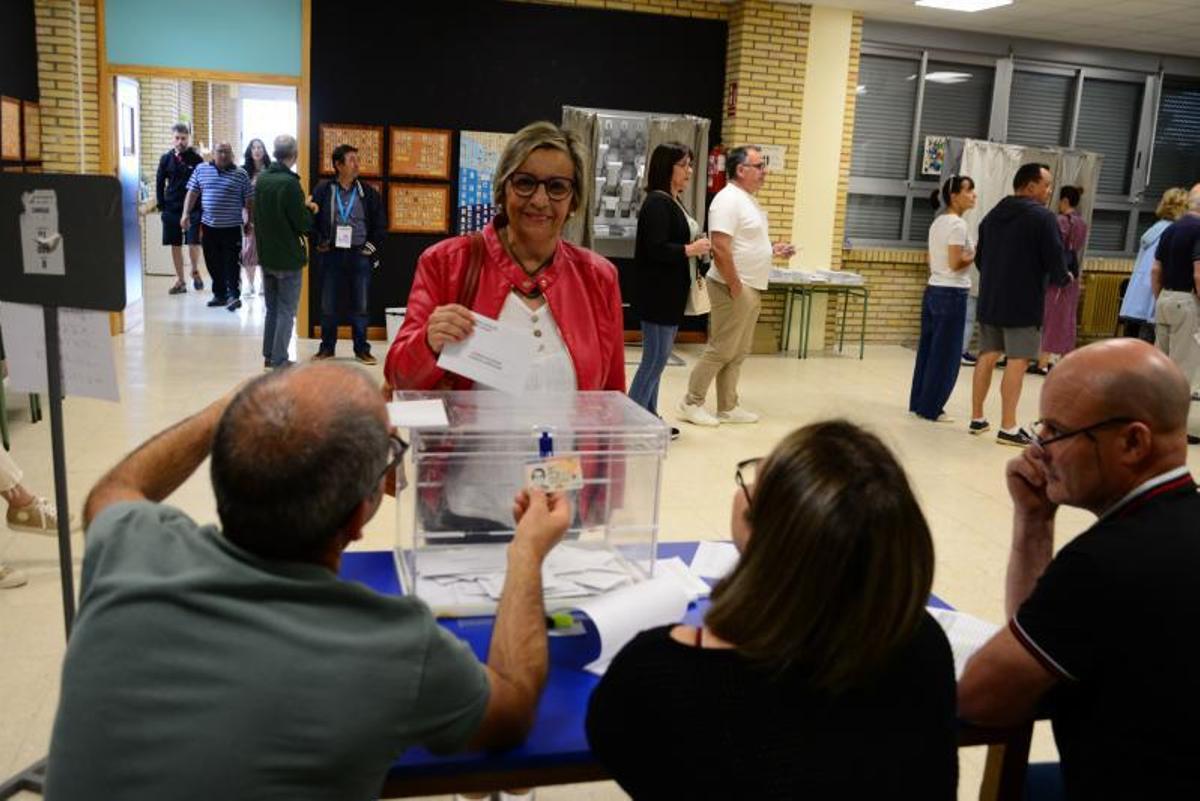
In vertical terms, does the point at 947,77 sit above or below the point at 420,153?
above

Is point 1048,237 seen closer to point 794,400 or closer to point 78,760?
point 794,400

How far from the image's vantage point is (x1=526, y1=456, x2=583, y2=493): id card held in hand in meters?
1.73

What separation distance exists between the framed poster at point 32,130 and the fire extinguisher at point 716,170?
551 centimetres

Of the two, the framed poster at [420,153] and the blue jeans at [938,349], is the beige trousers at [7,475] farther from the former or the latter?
the framed poster at [420,153]

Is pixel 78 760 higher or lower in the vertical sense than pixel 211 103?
lower

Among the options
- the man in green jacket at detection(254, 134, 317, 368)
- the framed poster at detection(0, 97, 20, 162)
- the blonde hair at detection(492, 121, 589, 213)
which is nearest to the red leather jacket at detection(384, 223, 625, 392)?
the blonde hair at detection(492, 121, 589, 213)

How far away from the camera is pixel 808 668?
3.89 ft

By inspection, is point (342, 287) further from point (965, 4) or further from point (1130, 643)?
point (1130, 643)

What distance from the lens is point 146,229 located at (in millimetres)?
12914

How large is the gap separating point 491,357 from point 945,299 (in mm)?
5178

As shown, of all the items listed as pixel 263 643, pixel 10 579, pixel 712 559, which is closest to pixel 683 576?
pixel 712 559

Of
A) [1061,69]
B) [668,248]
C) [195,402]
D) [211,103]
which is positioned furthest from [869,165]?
[211,103]

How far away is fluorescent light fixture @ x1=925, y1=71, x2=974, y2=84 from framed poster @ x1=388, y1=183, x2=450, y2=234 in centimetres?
496

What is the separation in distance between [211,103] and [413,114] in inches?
397
